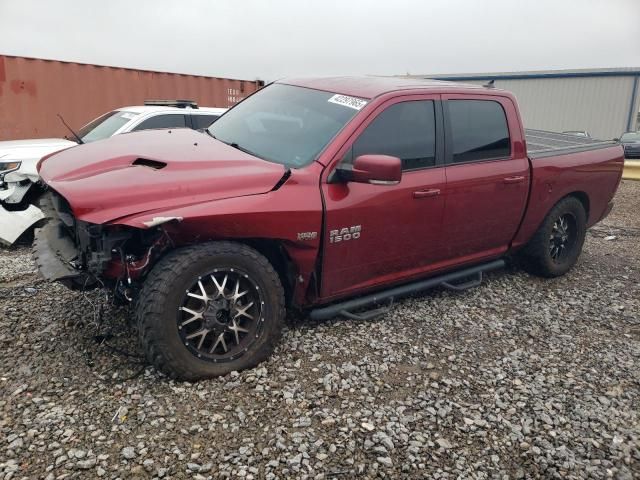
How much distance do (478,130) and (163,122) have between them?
14.3 feet

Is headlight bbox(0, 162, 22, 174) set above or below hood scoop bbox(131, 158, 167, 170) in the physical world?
below

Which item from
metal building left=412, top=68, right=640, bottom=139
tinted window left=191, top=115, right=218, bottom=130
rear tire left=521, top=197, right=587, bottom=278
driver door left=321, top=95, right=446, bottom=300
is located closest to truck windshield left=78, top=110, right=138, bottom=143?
tinted window left=191, top=115, right=218, bottom=130

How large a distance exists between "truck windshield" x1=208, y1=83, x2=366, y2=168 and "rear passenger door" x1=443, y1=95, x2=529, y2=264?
96 cm

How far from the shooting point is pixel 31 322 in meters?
3.68

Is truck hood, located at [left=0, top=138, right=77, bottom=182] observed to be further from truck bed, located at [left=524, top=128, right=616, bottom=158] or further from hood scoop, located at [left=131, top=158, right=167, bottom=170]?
truck bed, located at [left=524, top=128, right=616, bottom=158]

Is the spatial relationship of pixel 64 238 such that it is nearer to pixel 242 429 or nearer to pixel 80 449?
pixel 80 449

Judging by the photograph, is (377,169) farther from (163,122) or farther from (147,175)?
(163,122)

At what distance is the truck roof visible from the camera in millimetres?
3826

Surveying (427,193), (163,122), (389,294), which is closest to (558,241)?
(427,193)

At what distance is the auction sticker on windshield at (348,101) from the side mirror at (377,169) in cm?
54

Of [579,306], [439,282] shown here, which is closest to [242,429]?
[439,282]

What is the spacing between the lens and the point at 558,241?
526cm

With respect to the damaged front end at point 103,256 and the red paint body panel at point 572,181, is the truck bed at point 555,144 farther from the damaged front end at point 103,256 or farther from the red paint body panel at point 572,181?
the damaged front end at point 103,256

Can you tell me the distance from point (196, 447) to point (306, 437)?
552 millimetres
